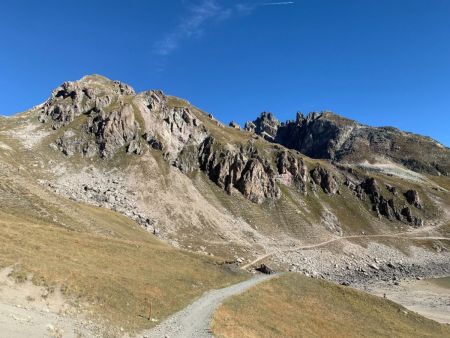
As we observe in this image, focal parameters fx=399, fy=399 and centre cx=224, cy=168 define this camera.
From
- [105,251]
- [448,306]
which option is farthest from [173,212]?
[448,306]

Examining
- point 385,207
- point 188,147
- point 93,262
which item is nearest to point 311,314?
point 93,262

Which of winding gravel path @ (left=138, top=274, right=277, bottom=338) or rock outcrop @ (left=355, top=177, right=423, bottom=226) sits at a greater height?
rock outcrop @ (left=355, top=177, right=423, bottom=226)

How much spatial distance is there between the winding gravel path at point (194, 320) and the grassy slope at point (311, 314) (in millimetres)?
1121

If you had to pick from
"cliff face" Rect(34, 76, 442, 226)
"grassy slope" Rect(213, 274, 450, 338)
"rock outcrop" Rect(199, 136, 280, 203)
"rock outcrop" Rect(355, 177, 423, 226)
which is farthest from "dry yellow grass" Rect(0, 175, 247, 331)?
"rock outcrop" Rect(355, 177, 423, 226)

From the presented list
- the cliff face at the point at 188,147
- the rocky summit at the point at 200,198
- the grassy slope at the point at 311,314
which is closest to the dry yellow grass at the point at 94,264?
the rocky summit at the point at 200,198

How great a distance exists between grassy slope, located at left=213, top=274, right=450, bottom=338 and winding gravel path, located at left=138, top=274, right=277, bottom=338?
1.12 metres

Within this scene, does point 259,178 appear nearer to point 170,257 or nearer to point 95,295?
point 170,257

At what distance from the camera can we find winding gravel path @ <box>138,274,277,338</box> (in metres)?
34.6

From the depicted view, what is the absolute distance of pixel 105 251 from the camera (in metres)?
54.5

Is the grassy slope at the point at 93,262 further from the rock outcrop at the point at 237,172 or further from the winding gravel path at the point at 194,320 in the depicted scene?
the rock outcrop at the point at 237,172

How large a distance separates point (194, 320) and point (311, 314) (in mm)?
21534

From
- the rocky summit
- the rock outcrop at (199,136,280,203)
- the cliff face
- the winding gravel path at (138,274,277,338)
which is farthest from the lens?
the rock outcrop at (199,136,280,203)

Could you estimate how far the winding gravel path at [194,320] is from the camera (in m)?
34.6

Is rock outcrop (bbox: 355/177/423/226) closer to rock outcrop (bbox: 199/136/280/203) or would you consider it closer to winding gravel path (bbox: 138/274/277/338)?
rock outcrop (bbox: 199/136/280/203)
